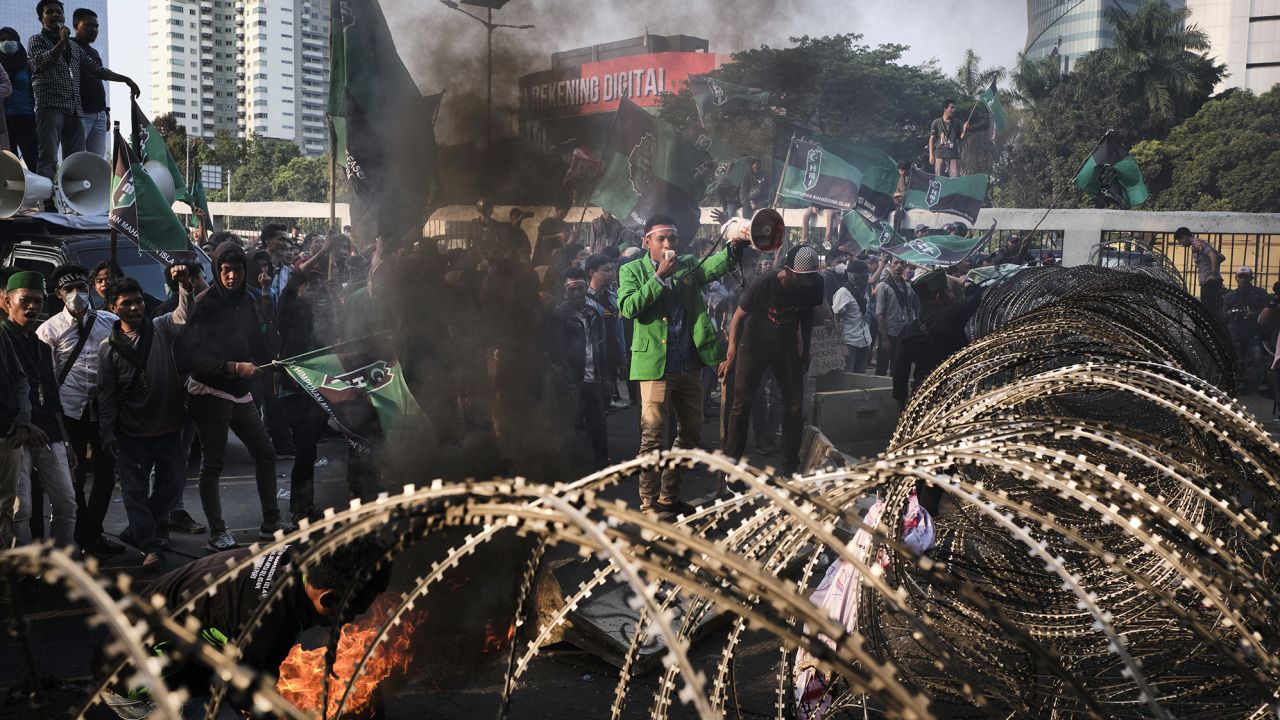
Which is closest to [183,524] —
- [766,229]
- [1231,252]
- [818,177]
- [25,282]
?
[25,282]

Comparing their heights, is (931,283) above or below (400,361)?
above

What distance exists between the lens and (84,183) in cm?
1142

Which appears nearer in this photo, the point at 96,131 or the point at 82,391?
the point at 82,391

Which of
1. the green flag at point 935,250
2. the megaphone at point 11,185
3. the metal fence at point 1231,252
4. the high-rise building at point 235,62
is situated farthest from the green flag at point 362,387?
the high-rise building at point 235,62

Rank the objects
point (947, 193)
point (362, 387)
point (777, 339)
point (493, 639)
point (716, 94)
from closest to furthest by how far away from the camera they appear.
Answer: point (493, 639)
point (362, 387)
point (777, 339)
point (947, 193)
point (716, 94)

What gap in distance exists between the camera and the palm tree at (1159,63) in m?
42.5

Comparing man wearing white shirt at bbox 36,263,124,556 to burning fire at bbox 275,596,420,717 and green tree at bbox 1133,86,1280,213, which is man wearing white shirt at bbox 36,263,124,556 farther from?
green tree at bbox 1133,86,1280,213

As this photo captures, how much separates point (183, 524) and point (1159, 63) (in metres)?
44.3

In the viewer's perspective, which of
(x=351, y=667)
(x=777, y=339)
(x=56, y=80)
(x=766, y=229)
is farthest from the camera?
(x=56, y=80)

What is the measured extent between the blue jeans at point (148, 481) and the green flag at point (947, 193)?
12852mm

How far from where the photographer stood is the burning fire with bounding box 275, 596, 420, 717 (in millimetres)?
4629

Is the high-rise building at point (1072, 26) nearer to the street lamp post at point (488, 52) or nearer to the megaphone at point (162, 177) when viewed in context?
the street lamp post at point (488, 52)

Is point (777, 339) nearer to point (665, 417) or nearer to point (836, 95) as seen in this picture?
point (665, 417)

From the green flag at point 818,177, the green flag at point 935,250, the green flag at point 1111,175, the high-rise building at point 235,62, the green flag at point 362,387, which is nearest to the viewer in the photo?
the green flag at point 362,387
